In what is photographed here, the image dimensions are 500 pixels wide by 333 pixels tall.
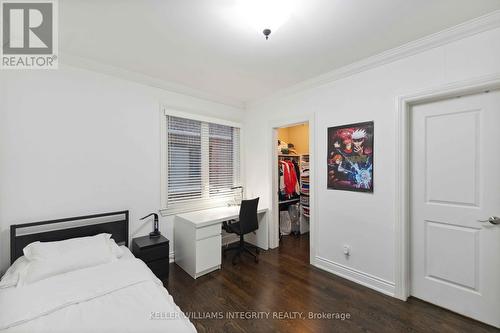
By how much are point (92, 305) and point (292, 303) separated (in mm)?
1745

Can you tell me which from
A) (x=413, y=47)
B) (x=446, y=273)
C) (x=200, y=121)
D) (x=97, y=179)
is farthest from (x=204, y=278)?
(x=413, y=47)

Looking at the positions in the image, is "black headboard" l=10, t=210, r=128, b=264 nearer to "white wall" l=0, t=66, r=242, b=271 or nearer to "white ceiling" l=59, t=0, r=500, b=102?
"white wall" l=0, t=66, r=242, b=271

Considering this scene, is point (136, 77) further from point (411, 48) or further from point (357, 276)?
point (357, 276)

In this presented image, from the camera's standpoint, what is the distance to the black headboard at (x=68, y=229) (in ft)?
6.56

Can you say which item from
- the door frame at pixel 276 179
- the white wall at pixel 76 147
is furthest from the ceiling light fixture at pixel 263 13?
the white wall at pixel 76 147

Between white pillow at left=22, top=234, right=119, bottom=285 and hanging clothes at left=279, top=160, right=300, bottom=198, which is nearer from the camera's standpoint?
white pillow at left=22, top=234, right=119, bottom=285

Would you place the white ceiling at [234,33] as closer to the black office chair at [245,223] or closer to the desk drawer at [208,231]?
the black office chair at [245,223]

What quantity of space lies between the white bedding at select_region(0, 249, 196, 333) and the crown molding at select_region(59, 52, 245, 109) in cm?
215

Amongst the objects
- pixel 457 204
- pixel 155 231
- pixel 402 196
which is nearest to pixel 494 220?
pixel 457 204

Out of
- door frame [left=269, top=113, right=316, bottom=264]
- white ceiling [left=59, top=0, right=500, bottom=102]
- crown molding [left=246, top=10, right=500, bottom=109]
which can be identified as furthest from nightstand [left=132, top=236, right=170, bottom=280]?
crown molding [left=246, top=10, right=500, bottom=109]

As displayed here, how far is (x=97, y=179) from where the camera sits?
8.15 feet

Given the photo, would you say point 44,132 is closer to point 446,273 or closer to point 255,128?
point 255,128

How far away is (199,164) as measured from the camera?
11.4ft

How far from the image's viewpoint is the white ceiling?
159 cm
